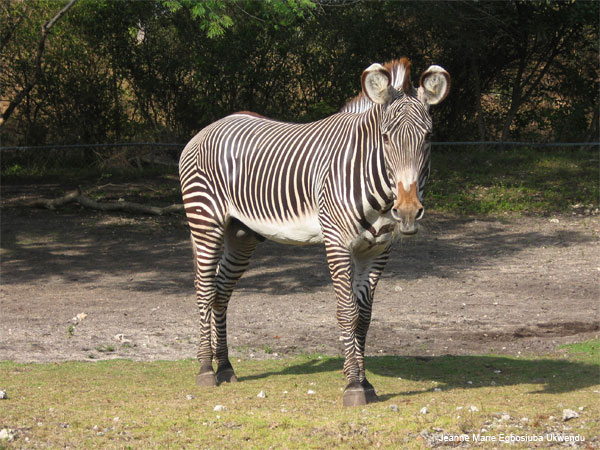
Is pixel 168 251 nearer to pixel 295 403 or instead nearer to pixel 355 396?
pixel 295 403

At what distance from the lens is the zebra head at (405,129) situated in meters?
4.80

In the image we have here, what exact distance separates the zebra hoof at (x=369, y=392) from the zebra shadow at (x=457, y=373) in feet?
0.37

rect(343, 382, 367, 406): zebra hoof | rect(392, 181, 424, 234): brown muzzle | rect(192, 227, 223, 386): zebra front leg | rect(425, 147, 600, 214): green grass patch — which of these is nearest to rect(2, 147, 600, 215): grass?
rect(425, 147, 600, 214): green grass patch

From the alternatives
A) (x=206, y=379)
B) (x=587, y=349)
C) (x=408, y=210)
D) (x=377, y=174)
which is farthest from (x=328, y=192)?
(x=587, y=349)

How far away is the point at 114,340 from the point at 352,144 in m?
3.70

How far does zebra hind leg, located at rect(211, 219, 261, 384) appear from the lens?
21.7ft

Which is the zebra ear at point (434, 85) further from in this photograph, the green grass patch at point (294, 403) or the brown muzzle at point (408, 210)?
the green grass patch at point (294, 403)

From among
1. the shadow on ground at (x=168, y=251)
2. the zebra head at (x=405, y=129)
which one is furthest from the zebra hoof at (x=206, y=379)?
the shadow on ground at (x=168, y=251)

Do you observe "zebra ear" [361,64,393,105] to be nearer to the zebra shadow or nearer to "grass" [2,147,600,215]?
the zebra shadow

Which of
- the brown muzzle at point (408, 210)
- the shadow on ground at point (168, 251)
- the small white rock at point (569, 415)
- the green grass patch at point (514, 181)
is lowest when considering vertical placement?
the shadow on ground at point (168, 251)

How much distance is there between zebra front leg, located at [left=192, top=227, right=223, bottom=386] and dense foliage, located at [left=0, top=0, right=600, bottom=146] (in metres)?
11.7

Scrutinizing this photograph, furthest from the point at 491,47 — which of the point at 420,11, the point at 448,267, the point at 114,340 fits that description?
the point at 114,340

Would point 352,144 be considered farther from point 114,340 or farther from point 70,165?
point 70,165

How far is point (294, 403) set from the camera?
217 inches
